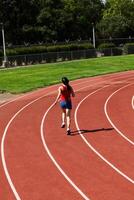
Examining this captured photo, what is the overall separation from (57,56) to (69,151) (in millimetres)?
46306

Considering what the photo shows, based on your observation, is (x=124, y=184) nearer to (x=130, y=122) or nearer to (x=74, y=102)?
(x=130, y=122)

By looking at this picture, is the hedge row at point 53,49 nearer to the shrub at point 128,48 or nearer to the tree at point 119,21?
the shrub at point 128,48

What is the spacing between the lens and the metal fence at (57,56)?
5719cm

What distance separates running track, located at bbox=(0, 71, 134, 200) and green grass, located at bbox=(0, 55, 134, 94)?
8.88m

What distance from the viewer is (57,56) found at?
61.5 m

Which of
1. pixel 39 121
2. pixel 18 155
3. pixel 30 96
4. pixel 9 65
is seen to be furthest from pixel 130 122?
pixel 9 65

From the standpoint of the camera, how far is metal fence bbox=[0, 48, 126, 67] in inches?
2251

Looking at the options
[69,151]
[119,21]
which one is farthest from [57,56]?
[69,151]

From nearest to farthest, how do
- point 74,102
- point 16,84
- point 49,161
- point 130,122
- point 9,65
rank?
point 49,161
point 130,122
point 74,102
point 16,84
point 9,65

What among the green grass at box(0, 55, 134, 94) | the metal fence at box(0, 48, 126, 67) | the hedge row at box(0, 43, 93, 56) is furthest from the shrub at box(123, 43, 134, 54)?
the green grass at box(0, 55, 134, 94)

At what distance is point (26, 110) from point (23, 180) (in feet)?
40.4

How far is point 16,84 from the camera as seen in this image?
37.5 meters

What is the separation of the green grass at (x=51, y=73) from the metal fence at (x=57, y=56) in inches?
268

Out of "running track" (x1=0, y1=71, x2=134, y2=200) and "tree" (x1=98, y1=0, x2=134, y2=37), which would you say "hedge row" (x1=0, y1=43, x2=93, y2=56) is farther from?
"running track" (x1=0, y1=71, x2=134, y2=200)
